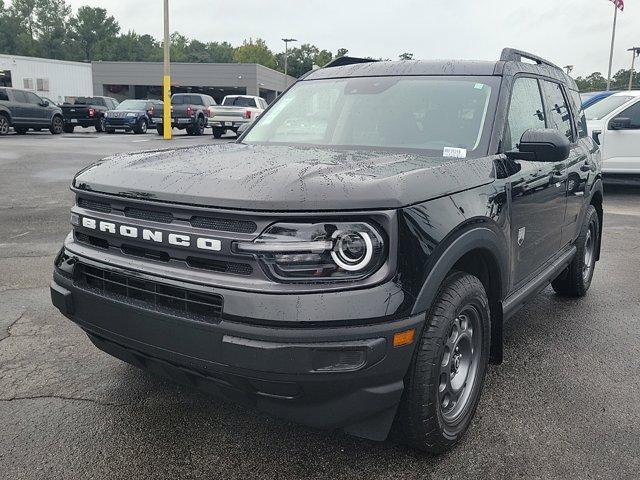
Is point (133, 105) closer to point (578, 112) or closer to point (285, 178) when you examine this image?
point (578, 112)

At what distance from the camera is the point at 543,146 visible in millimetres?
3051

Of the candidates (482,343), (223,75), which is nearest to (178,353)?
(482,343)

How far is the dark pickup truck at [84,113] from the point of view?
27.4 meters

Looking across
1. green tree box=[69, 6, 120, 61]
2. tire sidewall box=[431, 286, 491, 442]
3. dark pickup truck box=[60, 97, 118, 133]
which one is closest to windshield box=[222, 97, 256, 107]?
dark pickup truck box=[60, 97, 118, 133]

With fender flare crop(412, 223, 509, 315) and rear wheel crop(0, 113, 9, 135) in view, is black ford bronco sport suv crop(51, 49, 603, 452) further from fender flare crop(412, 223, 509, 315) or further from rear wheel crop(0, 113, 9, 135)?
rear wheel crop(0, 113, 9, 135)

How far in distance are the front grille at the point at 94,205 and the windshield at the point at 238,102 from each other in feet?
76.5

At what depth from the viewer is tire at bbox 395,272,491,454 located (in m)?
2.41

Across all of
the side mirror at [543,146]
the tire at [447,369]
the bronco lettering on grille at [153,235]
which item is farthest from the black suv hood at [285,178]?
the tire at [447,369]

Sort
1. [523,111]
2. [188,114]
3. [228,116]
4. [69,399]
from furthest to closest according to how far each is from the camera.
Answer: [188,114], [228,116], [523,111], [69,399]

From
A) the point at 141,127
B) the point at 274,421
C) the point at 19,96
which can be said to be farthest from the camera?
the point at 141,127

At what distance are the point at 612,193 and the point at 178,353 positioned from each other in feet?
39.2

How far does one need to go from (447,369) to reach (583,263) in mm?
2826

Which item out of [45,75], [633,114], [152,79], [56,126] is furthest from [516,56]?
[152,79]

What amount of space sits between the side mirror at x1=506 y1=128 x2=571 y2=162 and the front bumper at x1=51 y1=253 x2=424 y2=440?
4.35ft
